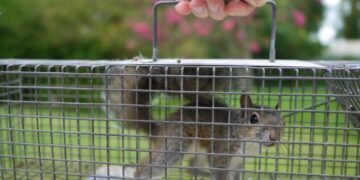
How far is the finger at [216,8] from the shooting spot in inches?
53.1

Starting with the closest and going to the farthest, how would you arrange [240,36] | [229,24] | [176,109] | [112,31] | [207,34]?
[176,109] → [229,24] → [240,36] → [207,34] → [112,31]

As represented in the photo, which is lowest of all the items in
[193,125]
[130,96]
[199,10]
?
[193,125]

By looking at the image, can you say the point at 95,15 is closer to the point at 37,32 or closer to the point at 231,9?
the point at 37,32

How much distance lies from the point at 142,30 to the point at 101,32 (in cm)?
141

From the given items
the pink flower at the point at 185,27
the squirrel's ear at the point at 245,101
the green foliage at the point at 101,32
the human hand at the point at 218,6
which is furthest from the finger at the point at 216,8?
the green foliage at the point at 101,32

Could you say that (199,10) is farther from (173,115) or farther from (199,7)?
(173,115)

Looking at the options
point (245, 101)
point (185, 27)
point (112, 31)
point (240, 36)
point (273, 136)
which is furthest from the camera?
point (112, 31)

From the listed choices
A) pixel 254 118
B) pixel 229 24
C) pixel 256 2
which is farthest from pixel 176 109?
pixel 229 24

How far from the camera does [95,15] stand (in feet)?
22.0

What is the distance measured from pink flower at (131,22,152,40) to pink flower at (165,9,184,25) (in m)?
0.32

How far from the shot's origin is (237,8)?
1380 mm

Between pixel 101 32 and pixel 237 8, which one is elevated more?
pixel 101 32

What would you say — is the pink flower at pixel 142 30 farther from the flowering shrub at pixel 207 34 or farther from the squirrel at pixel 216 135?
Result: the squirrel at pixel 216 135

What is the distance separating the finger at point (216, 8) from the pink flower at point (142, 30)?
4.09 meters
